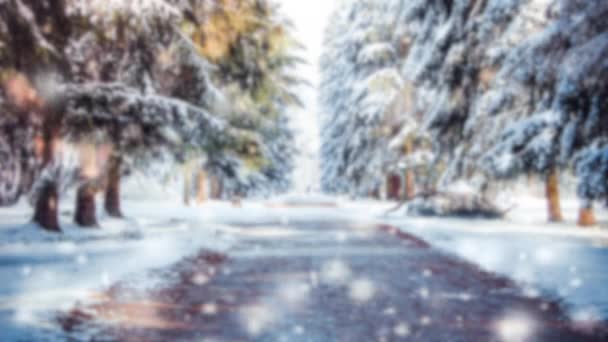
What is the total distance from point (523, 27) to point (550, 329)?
13466 mm

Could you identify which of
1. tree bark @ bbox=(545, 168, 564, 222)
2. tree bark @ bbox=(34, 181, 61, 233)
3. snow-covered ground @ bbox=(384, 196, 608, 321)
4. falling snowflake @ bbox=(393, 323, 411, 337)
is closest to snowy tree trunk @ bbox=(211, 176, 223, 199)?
tree bark @ bbox=(545, 168, 564, 222)

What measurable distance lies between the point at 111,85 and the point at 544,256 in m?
9.83

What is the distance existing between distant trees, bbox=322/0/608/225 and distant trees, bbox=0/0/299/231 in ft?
17.7

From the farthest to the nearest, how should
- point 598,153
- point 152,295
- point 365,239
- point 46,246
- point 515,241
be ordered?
point 365,239
point 515,241
point 46,246
point 598,153
point 152,295

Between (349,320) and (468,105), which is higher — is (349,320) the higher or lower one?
the lower one

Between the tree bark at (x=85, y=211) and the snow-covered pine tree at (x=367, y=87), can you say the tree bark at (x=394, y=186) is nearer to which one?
the snow-covered pine tree at (x=367, y=87)

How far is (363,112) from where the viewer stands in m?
36.6

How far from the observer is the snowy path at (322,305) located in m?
6.01

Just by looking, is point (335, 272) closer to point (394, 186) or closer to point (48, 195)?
point (48, 195)

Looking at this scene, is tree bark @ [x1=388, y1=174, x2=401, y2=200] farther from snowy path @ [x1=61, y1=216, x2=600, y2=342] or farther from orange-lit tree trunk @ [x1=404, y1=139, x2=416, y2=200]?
snowy path @ [x1=61, y1=216, x2=600, y2=342]

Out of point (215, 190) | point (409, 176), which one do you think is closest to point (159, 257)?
point (409, 176)

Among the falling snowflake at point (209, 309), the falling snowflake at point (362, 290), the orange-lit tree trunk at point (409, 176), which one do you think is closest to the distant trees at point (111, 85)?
the falling snowflake at point (209, 309)

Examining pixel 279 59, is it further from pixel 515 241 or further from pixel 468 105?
pixel 515 241

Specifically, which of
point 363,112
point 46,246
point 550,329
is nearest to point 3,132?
point 46,246
